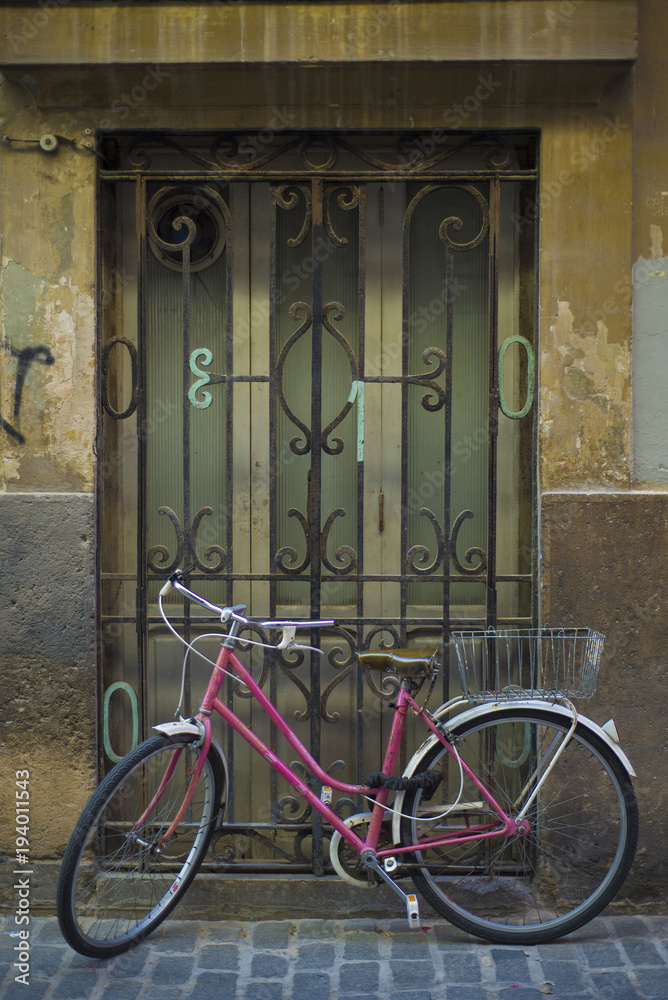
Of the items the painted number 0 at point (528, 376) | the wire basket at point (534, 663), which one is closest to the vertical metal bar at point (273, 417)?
the wire basket at point (534, 663)

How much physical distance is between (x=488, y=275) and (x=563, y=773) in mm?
2094

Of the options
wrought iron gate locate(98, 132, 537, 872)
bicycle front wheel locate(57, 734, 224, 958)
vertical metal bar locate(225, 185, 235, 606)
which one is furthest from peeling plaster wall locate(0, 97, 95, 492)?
bicycle front wheel locate(57, 734, 224, 958)

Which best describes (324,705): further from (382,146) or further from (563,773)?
(382,146)

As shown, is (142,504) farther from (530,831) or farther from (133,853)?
(530,831)

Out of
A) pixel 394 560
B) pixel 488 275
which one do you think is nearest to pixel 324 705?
pixel 394 560

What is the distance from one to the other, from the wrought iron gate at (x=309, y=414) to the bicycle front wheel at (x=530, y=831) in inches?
16.7

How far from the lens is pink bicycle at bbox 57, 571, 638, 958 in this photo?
10.5 ft

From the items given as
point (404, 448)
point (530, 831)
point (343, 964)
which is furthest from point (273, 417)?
point (343, 964)

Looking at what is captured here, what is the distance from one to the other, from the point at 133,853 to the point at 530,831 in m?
1.59

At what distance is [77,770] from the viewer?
11.8 feet

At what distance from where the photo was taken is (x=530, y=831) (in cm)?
361

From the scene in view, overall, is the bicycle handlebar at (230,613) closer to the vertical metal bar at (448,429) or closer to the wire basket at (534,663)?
the wire basket at (534,663)

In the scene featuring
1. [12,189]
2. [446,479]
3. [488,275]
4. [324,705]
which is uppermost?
[12,189]

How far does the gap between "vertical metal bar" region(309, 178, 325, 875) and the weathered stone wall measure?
657mm
